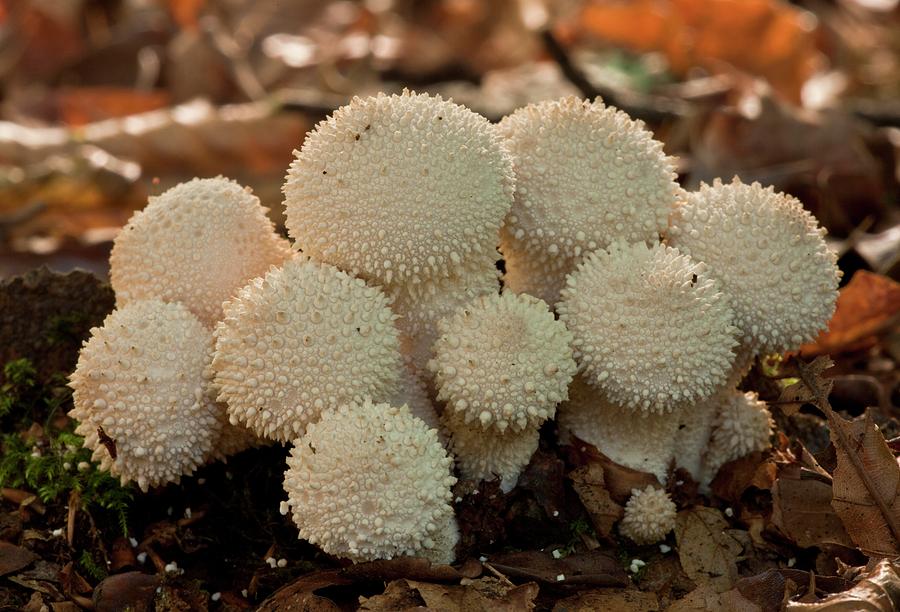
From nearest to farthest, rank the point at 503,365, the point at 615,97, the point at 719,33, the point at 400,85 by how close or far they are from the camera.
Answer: the point at 503,365 → the point at 615,97 → the point at 719,33 → the point at 400,85

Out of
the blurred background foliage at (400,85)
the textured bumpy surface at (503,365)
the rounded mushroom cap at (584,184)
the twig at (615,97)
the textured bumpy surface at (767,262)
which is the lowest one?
the blurred background foliage at (400,85)

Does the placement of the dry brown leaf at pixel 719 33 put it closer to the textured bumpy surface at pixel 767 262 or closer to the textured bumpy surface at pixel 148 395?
the textured bumpy surface at pixel 767 262

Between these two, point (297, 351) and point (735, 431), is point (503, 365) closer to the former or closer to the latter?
point (297, 351)

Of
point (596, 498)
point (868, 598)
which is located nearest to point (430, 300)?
point (596, 498)

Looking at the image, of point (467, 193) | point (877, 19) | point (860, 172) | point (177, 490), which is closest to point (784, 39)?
point (860, 172)

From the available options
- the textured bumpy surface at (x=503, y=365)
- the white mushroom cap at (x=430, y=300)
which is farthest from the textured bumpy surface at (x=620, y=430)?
the white mushroom cap at (x=430, y=300)
